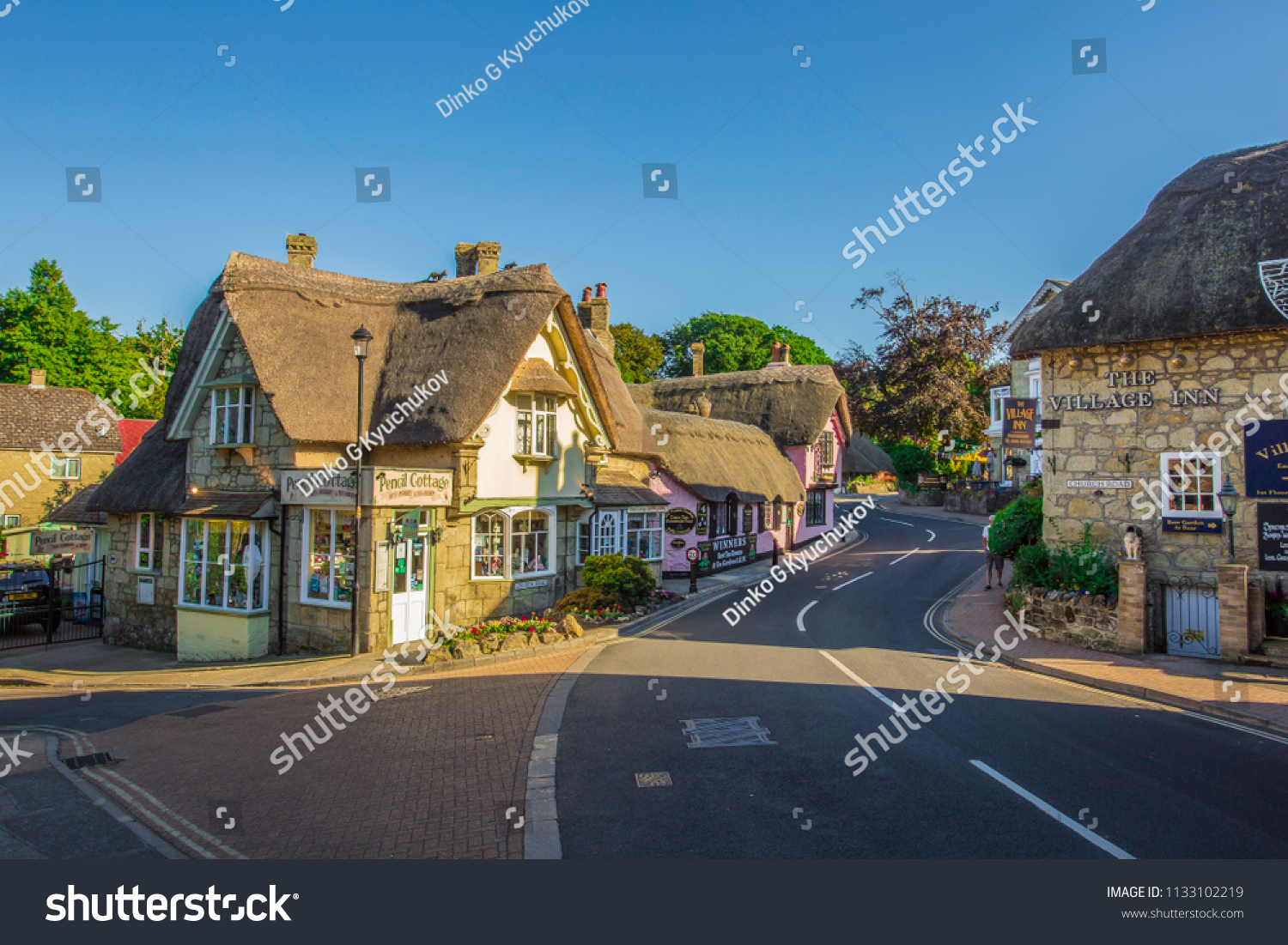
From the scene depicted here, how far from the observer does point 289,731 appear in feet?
32.6

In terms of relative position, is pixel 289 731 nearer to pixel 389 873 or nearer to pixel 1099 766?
pixel 389 873

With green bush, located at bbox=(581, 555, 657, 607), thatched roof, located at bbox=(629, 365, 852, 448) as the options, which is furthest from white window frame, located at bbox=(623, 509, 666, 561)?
thatched roof, located at bbox=(629, 365, 852, 448)

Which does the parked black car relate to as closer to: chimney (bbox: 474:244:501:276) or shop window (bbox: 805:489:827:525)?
chimney (bbox: 474:244:501:276)

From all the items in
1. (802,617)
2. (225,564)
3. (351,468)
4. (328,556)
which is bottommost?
(802,617)

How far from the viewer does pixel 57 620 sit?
20.9 m

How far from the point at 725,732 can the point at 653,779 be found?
179 cm

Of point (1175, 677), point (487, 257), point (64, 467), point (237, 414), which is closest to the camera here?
point (1175, 677)

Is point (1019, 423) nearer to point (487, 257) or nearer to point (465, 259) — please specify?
point (487, 257)

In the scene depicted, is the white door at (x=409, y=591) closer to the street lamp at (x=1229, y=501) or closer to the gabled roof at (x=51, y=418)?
the street lamp at (x=1229, y=501)

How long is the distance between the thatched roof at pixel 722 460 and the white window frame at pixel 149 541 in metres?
15.8

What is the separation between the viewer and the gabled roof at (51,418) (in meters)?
38.1

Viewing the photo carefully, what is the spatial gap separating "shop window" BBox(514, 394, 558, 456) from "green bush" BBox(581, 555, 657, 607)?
125 inches

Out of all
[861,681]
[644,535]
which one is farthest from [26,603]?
[861,681]

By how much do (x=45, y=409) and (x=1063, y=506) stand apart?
47.3m
